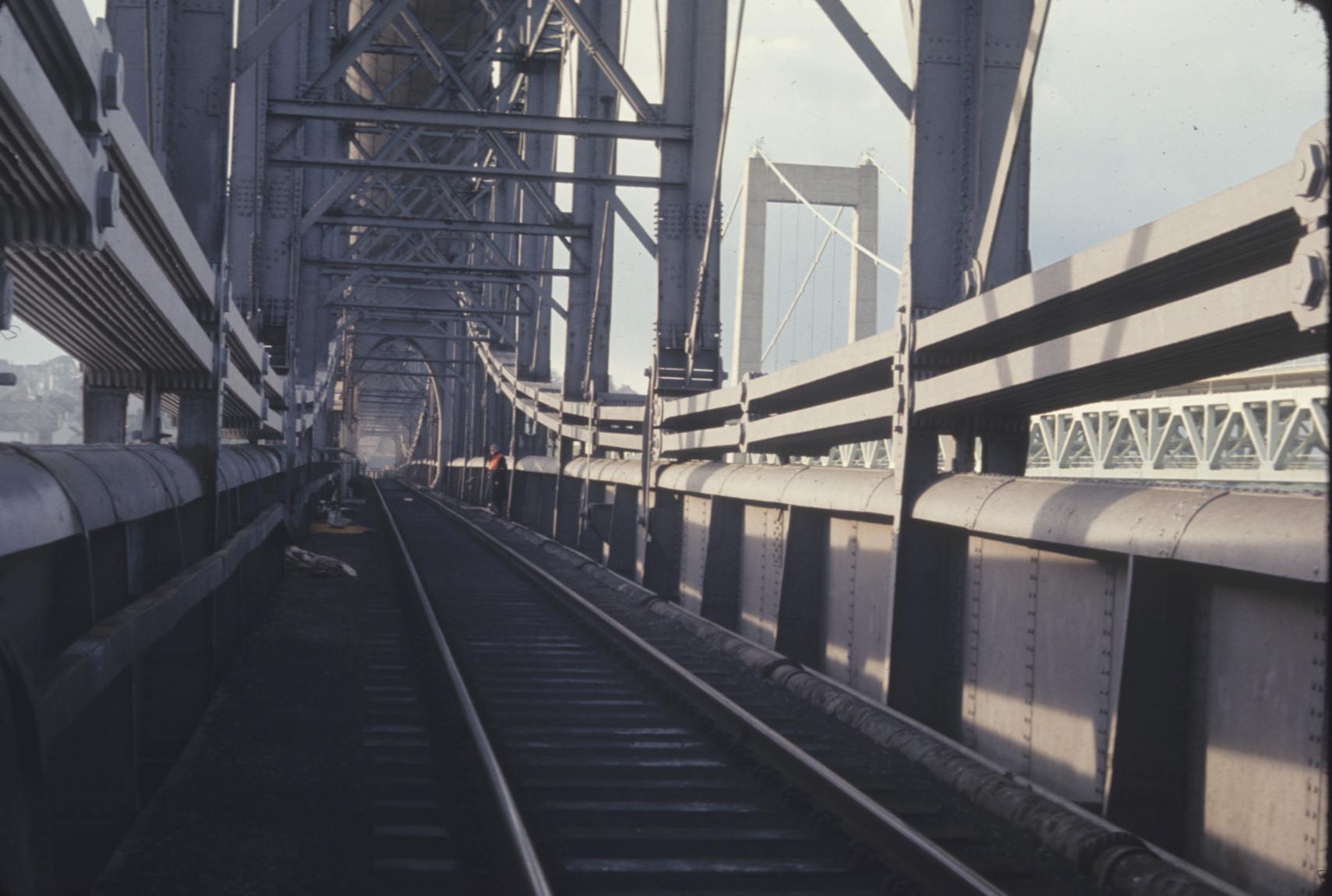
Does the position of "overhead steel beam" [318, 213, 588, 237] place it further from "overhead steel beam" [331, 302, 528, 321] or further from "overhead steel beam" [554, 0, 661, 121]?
"overhead steel beam" [554, 0, 661, 121]

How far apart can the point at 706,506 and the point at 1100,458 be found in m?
9.68

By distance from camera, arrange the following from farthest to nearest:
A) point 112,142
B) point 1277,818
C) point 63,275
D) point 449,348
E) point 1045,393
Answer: point 449,348 < point 1045,393 < point 63,275 < point 112,142 < point 1277,818

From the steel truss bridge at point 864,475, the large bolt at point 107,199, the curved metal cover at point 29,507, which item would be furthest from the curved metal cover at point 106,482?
the large bolt at point 107,199

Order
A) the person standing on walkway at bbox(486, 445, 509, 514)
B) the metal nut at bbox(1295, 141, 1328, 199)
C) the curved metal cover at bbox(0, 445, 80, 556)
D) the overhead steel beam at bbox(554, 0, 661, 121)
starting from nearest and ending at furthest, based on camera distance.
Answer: the curved metal cover at bbox(0, 445, 80, 556), the metal nut at bbox(1295, 141, 1328, 199), the overhead steel beam at bbox(554, 0, 661, 121), the person standing on walkway at bbox(486, 445, 509, 514)

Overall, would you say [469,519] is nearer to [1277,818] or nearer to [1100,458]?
[1100,458]

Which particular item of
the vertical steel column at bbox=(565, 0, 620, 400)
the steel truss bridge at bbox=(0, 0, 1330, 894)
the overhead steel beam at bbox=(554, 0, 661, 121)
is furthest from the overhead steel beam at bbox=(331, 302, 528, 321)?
the steel truss bridge at bbox=(0, 0, 1330, 894)

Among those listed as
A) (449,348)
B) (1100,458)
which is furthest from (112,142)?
(449,348)

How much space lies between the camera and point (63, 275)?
633cm

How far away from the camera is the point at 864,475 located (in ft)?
30.1

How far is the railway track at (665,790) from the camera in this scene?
5363 millimetres

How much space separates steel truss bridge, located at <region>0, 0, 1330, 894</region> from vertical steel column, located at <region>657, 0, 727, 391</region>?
5 centimetres

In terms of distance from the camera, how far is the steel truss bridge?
470cm

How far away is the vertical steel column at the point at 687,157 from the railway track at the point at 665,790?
20.9ft

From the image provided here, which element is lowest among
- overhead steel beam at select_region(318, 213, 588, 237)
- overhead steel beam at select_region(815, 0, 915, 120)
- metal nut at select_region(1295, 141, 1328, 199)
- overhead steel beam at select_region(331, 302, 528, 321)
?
metal nut at select_region(1295, 141, 1328, 199)
